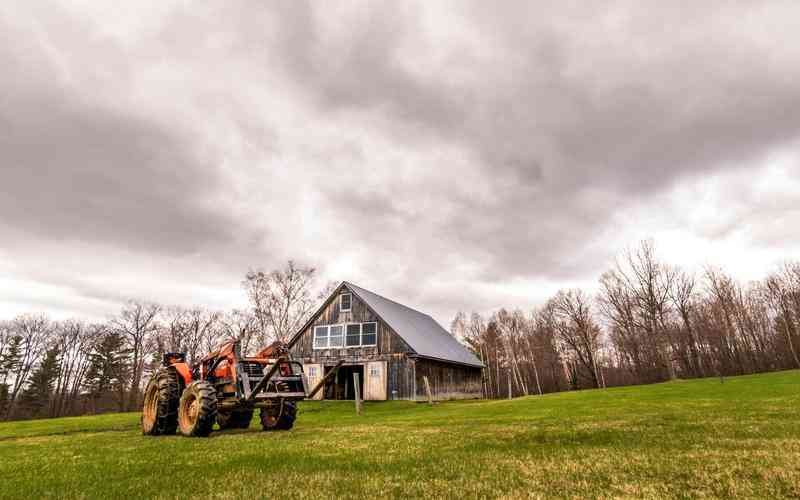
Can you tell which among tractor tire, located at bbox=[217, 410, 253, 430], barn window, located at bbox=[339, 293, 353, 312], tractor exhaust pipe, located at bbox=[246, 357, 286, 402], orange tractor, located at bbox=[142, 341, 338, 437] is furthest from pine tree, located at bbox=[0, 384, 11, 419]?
tractor exhaust pipe, located at bbox=[246, 357, 286, 402]

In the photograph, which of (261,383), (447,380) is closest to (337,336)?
(447,380)

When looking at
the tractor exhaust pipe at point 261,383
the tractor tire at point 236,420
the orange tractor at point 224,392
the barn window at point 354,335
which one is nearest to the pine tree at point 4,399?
the barn window at point 354,335

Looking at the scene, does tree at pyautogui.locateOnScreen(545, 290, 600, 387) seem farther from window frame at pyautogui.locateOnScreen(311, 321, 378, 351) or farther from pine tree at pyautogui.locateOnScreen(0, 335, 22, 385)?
pine tree at pyautogui.locateOnScreen(0, 335, 22, 385)

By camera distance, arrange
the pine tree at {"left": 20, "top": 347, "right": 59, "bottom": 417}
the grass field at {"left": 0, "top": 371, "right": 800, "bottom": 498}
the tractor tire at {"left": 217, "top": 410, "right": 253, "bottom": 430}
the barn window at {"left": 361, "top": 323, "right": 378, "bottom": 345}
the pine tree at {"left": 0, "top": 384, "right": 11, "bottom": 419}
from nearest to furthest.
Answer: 1. the grass field at {"left": 0, "top": 371, "right": 800, "bottom": 498}
2. the tractor tire at {"left": 217, "top": 410, "right": 253, "bottom": 430}
3. the barn window at {"left": 361, "top": 323, "right": 378, "bottom": 345}
4. the pine tree at {"left": 0, "top": 384, "right": 11, "bottom": 419}
5. the pine tree at {"left": 20, "top": 347, "right": 59, "bottom": 417}

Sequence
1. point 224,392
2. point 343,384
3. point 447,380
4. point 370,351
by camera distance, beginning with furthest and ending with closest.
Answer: point 343,384 → point 447,380 → point 370,351 → point 224,392

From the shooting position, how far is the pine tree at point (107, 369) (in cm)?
5356

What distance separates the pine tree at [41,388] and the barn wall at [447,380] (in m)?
47.9

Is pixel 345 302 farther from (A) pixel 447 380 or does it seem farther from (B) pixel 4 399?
(B) pixel 4 399

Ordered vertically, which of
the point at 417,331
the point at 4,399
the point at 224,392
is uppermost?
the point at 417,331

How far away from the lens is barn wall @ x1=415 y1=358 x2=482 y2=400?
101 ft

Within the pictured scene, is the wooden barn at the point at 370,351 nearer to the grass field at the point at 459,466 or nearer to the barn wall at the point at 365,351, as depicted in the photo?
the barn wall at the point at 365,351

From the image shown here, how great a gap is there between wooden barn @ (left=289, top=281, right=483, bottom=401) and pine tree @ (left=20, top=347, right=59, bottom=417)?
37.4m

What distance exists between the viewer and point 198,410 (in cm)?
1050

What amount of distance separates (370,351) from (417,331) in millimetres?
6351
